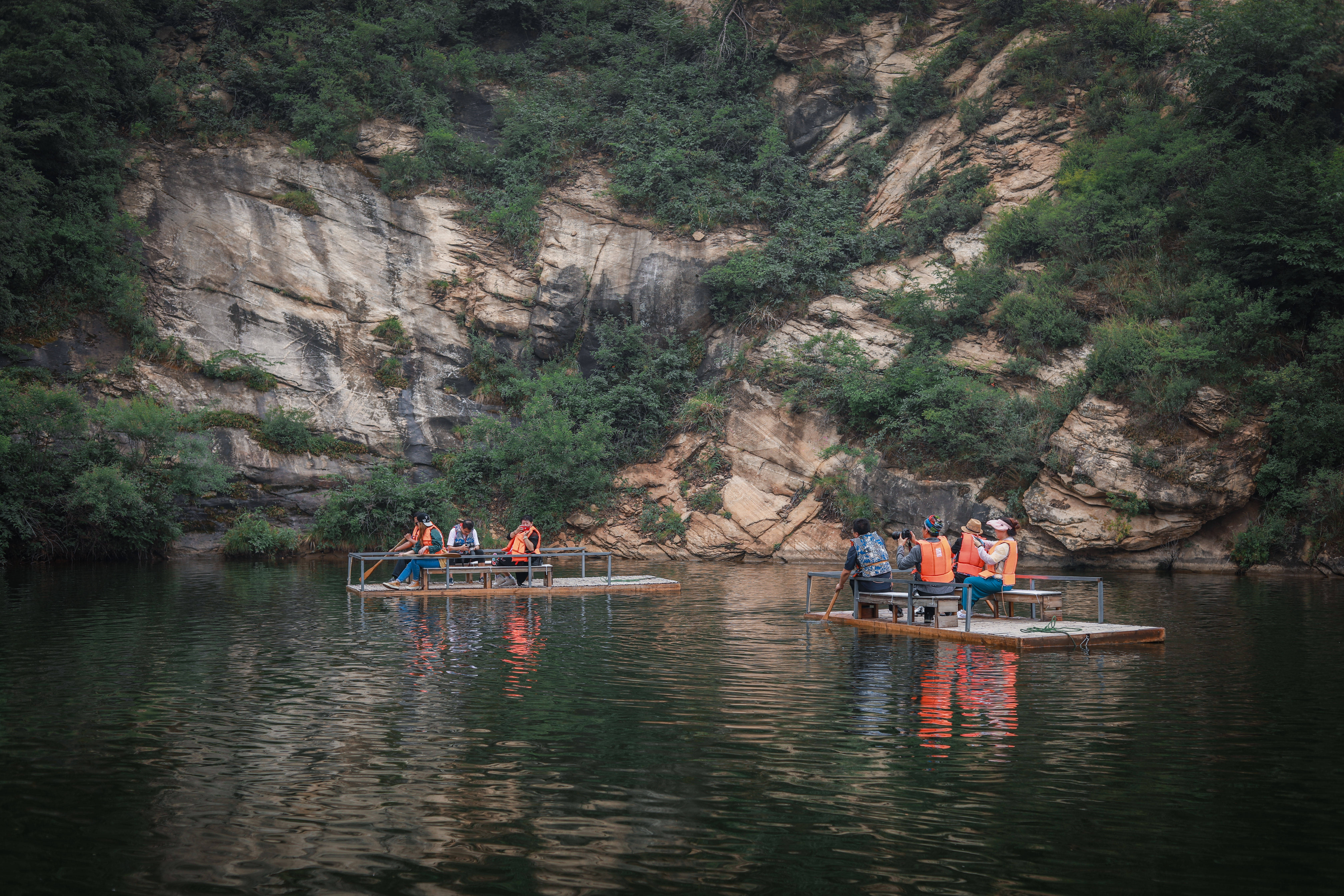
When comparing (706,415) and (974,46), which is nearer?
(706,415)

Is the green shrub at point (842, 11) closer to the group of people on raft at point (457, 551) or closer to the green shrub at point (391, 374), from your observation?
the green shrub at point (391, 374)

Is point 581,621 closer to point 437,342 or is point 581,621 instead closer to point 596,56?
point 437,342

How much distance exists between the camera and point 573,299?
43000 mm

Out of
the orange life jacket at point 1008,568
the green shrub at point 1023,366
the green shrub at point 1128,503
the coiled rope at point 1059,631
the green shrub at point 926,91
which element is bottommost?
the coiled rope at point 1059,631

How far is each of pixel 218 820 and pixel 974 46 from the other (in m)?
45.9

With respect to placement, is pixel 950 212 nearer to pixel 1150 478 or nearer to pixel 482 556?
pixel 1150 478

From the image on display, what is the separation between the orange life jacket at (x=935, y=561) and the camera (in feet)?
51.7

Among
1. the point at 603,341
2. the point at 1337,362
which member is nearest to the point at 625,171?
the point at 603,341

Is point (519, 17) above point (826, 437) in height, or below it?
above

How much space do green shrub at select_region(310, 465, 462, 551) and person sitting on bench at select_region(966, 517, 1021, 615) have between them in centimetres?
2443

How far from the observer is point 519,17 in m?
49.8

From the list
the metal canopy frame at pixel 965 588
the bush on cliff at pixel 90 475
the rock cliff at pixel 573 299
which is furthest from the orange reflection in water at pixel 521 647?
the rock cliff at pixel 573 299

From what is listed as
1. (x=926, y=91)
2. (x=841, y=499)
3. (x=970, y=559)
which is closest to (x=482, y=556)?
(x=970, y=559)

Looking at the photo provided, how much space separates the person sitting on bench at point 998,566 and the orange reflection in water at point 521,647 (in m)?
6.72
